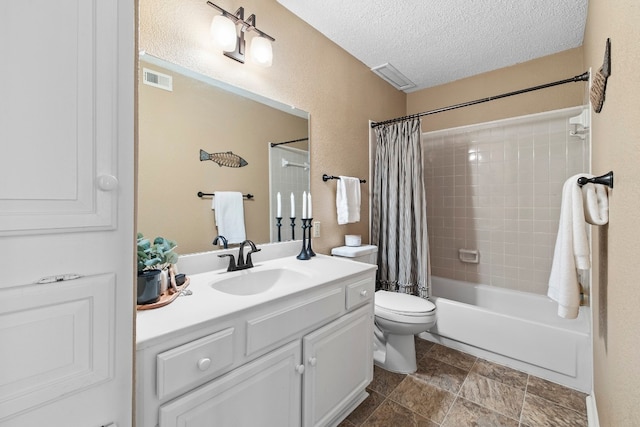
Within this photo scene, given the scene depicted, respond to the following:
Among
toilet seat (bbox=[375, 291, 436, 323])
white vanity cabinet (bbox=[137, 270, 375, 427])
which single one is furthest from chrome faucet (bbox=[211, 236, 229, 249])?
toilet seat (bbox=[375, 291, 436, 323])

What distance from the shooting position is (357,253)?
2.06 m

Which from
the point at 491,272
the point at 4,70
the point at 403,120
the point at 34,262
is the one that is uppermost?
the point at 403,120

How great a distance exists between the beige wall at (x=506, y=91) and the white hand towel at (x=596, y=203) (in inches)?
68.8

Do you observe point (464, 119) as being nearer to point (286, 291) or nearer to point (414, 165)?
point (414, 165)

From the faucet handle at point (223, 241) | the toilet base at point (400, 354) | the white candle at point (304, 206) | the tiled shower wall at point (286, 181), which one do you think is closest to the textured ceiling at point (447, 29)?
the tiled shower wall at point (286, 181)

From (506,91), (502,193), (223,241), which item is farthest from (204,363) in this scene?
(506,91)

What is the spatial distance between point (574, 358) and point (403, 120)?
→ 2019mm

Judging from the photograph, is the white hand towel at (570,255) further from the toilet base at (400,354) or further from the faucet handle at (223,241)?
the faucet handle at (223,241)

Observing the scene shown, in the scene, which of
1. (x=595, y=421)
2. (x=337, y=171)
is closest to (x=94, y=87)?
(x=337, y=171)

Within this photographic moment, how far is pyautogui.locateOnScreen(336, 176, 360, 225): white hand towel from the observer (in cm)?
213

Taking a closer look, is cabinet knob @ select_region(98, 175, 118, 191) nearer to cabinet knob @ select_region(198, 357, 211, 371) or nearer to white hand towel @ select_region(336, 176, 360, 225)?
cabinet knob @ select_region(198, 357, 211, 371)

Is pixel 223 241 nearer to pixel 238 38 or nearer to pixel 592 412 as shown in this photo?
pixel 238 38

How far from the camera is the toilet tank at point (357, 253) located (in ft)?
6.72

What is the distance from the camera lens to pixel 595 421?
1376mm
